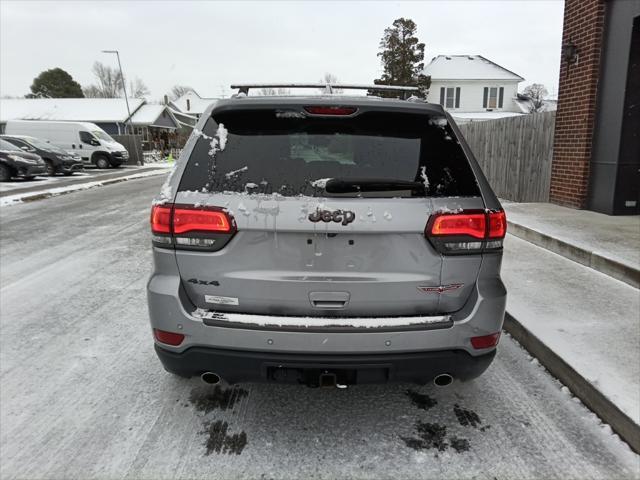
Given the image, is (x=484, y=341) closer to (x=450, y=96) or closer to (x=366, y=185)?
(x=366, y=185)

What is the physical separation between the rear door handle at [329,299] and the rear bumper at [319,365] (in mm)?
234

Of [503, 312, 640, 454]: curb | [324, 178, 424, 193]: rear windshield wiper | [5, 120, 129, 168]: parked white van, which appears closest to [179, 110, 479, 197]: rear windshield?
[324, 178, 424, 193]: rear windshield wiper

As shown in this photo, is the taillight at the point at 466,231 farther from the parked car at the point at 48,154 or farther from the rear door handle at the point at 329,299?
the parked car at the point at 48,154

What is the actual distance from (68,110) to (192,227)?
5112 cm

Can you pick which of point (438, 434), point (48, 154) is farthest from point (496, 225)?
point (48, 154)

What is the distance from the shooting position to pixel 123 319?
4.34 meters

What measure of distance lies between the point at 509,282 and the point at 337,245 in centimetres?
351

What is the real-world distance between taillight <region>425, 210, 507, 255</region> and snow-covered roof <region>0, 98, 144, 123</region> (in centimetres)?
4739

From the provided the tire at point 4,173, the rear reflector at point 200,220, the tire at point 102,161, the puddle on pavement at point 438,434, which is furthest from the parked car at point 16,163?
the puddle on pavement at point 438,434

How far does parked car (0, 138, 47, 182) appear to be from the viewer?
17906 millimetres

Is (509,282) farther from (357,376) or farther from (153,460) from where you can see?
(153,460)

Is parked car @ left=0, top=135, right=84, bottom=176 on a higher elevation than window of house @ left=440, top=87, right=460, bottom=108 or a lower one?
lower

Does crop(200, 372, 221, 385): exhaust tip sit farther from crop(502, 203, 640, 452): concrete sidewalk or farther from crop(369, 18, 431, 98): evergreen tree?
crop(369, 18, 431, 98): evergreen tree

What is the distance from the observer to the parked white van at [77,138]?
27516 mm
